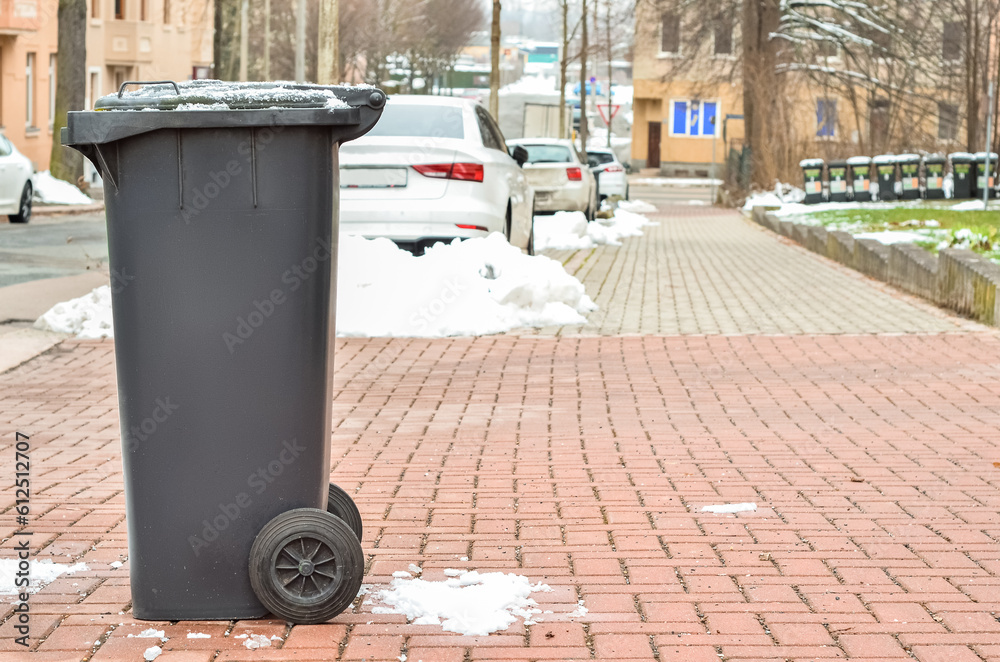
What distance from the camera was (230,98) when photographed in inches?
148

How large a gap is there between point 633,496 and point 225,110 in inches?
96.7

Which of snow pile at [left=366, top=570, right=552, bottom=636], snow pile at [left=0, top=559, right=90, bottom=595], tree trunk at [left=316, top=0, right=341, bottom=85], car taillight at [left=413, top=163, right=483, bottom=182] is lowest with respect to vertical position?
snow pile at [left=0, top=559, right=90, bottom=595]

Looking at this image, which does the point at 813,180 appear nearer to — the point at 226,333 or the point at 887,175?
the point at 887,175

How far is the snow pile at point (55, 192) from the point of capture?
91.6ft

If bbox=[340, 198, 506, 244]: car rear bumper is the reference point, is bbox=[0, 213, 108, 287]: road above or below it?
below

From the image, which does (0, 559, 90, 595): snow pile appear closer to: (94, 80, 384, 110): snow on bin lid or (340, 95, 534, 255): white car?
(94, 80, 384, 110): snow on bin lid

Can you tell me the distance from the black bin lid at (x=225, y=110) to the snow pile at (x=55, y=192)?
25075 mm

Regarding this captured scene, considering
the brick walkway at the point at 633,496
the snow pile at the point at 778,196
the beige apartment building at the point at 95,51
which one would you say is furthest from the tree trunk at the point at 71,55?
the brick walkway at the point at 633,496

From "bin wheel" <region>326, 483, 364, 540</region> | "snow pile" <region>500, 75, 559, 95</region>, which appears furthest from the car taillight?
"snow pile" <region>500, 75, 559, 95</region>

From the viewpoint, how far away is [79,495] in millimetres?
5477

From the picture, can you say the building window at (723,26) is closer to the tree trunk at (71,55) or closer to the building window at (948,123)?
the building window at (948,123)

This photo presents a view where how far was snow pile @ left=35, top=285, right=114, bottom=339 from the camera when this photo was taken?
999 cm

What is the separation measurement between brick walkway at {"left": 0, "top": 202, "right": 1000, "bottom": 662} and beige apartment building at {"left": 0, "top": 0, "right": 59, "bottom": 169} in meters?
28.9

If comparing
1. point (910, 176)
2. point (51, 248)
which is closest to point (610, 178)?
point (910, 176)
